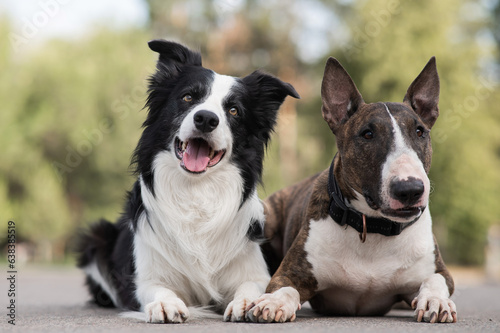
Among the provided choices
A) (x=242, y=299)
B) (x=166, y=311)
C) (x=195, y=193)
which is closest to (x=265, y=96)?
(x=195, y=193)

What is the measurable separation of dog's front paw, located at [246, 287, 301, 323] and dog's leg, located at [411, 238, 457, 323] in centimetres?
82

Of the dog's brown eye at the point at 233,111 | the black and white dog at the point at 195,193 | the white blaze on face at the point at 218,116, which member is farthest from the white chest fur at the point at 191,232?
the dog's brown eye at the point at 233,111

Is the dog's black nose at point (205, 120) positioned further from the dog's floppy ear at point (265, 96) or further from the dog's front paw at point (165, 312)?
the dog's front paw at point (165, 312)

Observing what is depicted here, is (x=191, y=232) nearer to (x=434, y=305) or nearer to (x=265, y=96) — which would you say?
(x=265, y=96)

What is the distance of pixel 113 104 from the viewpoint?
25500 millimetres

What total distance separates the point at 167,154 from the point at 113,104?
21.5 metres

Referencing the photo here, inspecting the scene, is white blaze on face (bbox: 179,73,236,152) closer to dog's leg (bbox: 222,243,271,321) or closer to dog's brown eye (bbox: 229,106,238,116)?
dog's brown eye (bbox: 229,106,238,116)

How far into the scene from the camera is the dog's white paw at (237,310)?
13.1 ft

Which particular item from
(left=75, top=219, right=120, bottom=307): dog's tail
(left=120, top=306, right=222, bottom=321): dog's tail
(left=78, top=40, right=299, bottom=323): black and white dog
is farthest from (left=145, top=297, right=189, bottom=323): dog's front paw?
(left=75, top=219, right=120, bottom=307): dog's tail

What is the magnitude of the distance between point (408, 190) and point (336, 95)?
1216mm

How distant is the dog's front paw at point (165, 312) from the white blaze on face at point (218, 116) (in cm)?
120

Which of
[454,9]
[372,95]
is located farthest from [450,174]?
[454,9]

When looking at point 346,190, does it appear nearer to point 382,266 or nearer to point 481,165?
point 382,266

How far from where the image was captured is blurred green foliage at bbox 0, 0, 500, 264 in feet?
68.7
